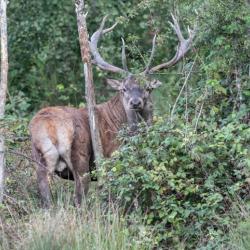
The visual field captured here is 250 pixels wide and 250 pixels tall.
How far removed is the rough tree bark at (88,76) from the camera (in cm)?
1019

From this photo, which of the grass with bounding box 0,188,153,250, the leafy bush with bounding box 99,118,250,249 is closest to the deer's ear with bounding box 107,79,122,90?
the leafy bush with bounding box 99,118,250,249

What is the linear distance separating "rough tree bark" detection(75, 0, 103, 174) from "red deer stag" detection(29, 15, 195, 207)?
0.20 metres

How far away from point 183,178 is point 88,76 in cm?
155

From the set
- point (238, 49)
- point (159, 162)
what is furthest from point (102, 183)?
point (238, 49)

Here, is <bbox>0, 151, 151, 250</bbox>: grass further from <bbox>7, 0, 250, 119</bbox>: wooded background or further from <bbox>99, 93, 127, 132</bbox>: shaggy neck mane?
<bbox>7, 0, 250, 119</bbox>: wooded background

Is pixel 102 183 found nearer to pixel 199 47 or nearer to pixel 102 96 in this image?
pixel 199 47

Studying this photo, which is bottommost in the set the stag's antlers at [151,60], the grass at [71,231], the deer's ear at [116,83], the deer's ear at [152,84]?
the grass at [71,231]

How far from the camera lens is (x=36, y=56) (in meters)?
15.7

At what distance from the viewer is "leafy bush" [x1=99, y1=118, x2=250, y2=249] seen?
29.9ft

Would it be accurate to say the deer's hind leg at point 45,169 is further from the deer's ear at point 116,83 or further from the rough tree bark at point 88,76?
the deer's ear at point 116,83

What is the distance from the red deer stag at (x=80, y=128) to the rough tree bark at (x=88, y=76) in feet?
0.66

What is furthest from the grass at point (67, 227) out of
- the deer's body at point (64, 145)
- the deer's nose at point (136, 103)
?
the deer's nose at point (136, 103)

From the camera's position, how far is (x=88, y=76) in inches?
402

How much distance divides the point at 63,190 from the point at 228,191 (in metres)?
1.87
